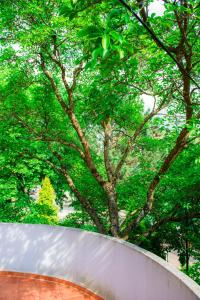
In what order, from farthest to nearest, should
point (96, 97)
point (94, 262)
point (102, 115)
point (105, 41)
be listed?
point (96, 97) < point (94, 262) < point (102, 115) < point (105, 41)

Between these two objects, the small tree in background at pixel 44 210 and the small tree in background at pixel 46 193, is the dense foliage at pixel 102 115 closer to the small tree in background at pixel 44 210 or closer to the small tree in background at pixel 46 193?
the small tree in background at pixel 44 210

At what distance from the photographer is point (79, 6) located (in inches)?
101

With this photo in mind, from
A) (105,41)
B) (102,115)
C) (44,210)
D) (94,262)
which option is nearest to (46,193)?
(44,210)


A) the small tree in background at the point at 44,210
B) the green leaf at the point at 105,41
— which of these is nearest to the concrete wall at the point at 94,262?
the small tree in background at the point at 44,210

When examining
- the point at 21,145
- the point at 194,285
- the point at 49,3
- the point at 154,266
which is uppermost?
the point at 49,3

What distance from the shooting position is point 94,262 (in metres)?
7.27

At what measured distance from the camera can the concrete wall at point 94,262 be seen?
512 cm

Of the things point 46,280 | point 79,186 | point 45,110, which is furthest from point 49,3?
point 46,280

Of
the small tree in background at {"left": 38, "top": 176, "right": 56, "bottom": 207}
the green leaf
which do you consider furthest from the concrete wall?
the small tree in background at {"left": 38, "top": 176, "right": 56, "bottom": 207}

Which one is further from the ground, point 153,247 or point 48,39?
point 48,39

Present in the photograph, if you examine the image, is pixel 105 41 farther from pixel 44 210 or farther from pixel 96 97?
pixel 44 210

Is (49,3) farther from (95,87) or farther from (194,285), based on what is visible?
(194,285)

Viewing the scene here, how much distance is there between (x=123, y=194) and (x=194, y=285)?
653cm

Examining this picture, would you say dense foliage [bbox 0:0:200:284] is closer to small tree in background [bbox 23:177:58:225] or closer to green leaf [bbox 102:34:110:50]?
small tree in background [bbox 23:177:58:225]
